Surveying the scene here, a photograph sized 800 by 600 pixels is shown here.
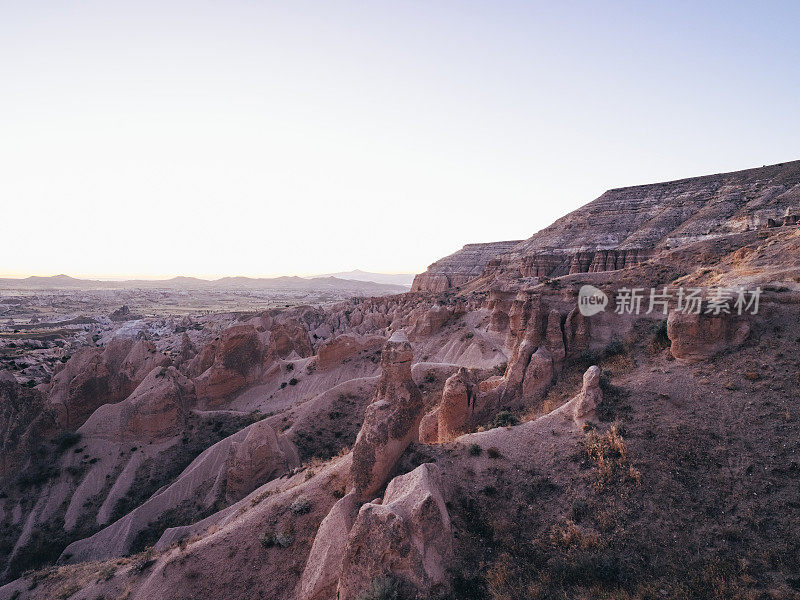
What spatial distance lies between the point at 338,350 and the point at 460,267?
2899 inches

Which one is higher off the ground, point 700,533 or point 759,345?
point 759,345

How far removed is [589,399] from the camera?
12.9 m

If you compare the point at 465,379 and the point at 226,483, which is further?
the point at 226,483

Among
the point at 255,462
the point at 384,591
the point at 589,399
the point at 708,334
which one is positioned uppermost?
the point at 708,334

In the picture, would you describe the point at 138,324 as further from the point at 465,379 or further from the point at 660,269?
the point at 660,269

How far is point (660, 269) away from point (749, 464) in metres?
19.1

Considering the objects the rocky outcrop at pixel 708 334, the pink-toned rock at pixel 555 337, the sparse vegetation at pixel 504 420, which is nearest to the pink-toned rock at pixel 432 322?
the pink-toned rock at pixel 555 337

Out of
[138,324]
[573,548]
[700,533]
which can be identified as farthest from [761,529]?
[138,324]

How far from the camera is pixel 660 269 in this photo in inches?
1033

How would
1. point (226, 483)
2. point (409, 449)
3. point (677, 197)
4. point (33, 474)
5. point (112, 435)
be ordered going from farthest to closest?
point (677, 197)
point (112, 435)
point (33, 474)
point (226, 483)
point (409, 449)

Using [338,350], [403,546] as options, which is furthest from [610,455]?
[338,350]

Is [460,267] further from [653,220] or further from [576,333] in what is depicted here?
[576,333]

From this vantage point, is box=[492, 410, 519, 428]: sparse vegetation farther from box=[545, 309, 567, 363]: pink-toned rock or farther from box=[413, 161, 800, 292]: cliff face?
box=[413, 161, 800, 292]: cliff face

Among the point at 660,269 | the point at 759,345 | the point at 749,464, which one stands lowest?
the point at 749,464
